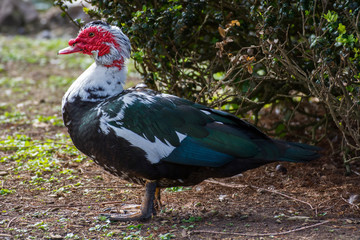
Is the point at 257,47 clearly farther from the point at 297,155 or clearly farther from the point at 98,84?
the point at 98,84

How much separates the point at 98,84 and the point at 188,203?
1.17 metres

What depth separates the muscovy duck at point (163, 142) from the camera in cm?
346

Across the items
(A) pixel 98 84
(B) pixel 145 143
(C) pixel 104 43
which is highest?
(C) pixel 104 43

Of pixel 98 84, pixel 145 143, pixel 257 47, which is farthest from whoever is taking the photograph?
pixel 257 47

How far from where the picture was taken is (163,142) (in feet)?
11.4

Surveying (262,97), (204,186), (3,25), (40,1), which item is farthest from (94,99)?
(40,1)

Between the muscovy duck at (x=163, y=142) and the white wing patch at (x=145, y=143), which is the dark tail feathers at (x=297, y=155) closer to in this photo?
the muscovy duck at (x=163, y=142)

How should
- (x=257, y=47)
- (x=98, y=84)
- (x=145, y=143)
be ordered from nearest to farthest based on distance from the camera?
(x=145, y=143) → (x=98, y=84) → (x=257, y=47)

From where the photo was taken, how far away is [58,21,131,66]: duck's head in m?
3.86

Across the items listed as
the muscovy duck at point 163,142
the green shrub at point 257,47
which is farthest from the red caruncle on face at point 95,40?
the muscovy duck at point 163,142

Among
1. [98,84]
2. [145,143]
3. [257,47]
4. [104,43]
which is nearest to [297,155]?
[257,47]

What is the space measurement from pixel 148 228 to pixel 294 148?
118cm

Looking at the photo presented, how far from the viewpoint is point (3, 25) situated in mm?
13461

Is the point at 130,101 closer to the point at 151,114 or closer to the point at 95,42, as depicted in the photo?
the point at 151,114
